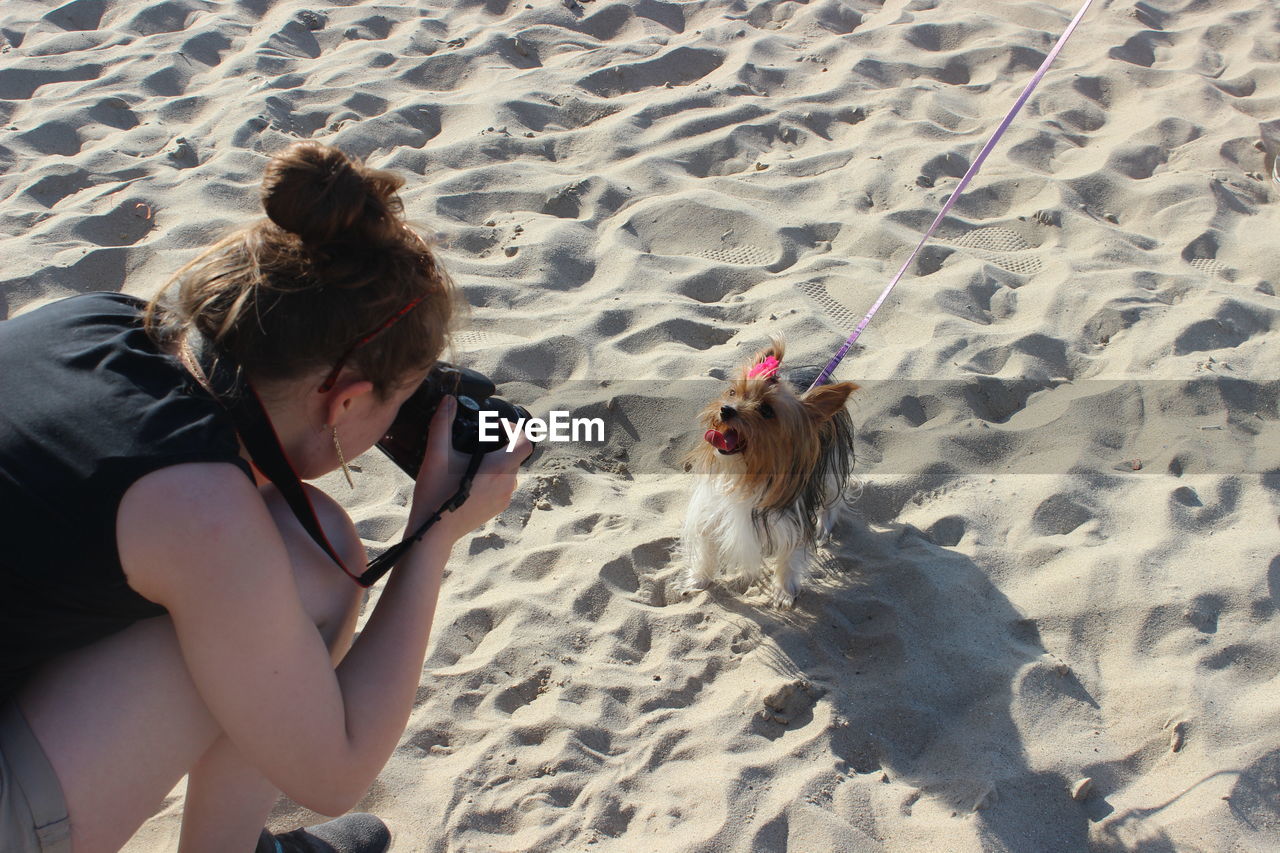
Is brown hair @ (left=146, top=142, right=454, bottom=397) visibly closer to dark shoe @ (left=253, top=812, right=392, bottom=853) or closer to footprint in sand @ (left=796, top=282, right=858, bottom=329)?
dark shoe @ (left=253, top=812, right=392, bottom=853)

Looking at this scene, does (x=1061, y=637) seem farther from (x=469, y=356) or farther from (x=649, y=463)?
(x=469, y=356)

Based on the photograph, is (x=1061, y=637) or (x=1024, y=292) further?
(x=1024, y=292)

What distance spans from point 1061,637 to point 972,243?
7.33ft

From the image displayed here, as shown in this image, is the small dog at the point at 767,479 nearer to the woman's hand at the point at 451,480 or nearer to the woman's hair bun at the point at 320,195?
the woman's hand at the point at 451,480

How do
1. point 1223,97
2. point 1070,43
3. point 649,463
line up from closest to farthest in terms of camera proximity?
point 649,463 < point 1223,97 < point 1070,43

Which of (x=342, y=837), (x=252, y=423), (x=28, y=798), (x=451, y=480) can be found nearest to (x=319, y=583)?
(x=451, y=480)

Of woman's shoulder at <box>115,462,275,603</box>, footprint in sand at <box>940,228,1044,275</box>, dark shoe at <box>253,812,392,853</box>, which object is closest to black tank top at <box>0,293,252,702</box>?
woman's shoulder at <box>115,462,275,603</box>

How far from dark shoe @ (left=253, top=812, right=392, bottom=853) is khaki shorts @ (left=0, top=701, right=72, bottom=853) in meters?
0.55

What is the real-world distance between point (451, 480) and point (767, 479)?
118cm

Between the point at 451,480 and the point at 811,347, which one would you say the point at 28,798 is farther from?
the point at 811,347

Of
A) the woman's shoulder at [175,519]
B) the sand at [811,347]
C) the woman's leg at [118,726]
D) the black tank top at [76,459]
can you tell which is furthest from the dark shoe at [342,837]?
the woman's shoulder at [175,519]

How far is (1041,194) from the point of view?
15.8 ft

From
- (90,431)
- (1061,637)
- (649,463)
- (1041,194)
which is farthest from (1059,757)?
(1041,194)

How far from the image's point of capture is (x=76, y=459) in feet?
4.67
